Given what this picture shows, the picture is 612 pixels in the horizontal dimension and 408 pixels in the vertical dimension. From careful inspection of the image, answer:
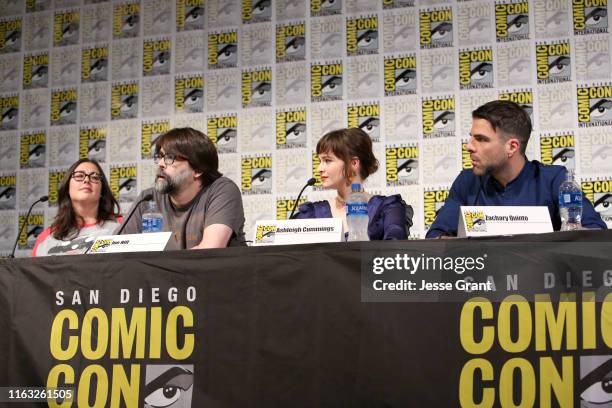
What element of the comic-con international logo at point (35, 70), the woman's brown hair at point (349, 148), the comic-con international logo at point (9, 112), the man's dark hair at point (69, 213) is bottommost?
the man's dark hair at point (69, 213)

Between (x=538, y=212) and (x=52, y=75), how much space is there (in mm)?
3973

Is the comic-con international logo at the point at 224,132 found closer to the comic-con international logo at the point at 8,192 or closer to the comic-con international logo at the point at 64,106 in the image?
the comic-con international logo at the point at 64,106

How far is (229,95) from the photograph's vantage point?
490cm

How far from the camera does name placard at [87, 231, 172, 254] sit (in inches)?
95.5

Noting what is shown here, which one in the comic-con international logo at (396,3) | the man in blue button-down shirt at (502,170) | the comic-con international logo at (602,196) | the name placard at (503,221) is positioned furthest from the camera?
the comic-con international logo at (396,3)

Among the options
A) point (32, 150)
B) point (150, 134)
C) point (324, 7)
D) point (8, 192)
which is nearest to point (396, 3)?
point (324, 7)

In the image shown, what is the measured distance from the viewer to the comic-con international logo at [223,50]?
16.2 ft

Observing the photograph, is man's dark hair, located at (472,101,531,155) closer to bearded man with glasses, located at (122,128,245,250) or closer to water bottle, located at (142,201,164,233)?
bearded man with glasses, located at (122,128,245,250)

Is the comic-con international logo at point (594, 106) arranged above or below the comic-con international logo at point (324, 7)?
below

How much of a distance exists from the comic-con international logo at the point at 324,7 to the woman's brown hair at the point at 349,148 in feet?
5.11

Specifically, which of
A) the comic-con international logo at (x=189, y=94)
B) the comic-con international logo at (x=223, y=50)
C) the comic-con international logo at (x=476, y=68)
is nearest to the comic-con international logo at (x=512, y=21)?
the comic-con international logo at (x=476, y=68)

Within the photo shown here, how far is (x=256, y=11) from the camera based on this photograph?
4941 mm

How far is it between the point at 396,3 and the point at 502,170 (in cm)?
204

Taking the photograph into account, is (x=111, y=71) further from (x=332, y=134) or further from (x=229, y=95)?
(x=332, y=134)
